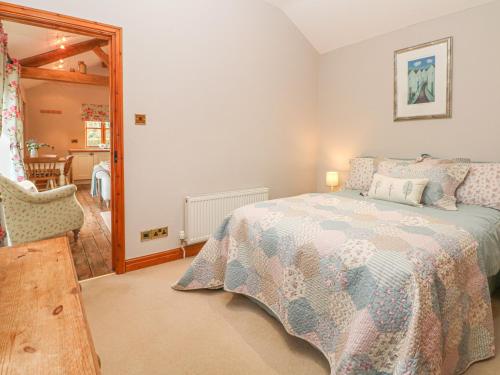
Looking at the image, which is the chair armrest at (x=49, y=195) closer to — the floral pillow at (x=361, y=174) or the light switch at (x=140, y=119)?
the light switch at (x=140, y=119)

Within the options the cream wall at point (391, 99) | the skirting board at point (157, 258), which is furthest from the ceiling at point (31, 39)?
the cream wall at point (391, 99)

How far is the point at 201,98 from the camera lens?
2986 mm

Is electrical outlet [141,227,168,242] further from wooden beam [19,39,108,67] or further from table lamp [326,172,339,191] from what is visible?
wooden beam [19,39,108,67]

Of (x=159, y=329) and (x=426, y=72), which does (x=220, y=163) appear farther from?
(x=426, y=72)

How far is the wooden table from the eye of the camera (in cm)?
61

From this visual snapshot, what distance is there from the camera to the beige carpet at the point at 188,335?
1.60 metres

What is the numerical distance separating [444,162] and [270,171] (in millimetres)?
1749

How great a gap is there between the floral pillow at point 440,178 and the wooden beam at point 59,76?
21.6ft

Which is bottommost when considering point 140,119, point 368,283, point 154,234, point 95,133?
point 154,234

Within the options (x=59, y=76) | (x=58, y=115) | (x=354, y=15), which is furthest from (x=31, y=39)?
(x=354, y=15)

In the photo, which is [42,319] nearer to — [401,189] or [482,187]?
[401,189]

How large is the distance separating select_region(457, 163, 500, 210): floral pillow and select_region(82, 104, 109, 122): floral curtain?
328 inches

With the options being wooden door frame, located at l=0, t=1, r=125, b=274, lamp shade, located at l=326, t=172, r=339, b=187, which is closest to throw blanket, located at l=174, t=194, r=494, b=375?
wooden door frame, located at l=0, t=1, r=125, b=274

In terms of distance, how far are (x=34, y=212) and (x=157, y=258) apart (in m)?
1.11
